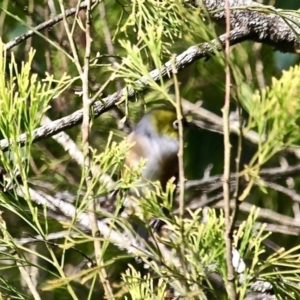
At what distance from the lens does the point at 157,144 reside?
9.41 feet

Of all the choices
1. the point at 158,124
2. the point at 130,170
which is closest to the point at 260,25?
the point at 130,170

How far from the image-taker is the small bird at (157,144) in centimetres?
281

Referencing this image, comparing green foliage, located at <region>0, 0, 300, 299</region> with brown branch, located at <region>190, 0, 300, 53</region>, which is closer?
green foliage, located at <region>0, 0, 300, 299</region>

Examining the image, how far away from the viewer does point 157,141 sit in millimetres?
2863

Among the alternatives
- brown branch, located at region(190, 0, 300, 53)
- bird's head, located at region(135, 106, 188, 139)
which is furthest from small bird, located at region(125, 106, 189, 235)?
brown branch, located at region(190, 0, 300, 53)

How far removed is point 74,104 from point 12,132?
74.9 inches

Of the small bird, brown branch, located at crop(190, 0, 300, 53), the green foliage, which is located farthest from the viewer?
the small bird

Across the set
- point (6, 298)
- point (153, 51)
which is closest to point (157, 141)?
point (6, 298)

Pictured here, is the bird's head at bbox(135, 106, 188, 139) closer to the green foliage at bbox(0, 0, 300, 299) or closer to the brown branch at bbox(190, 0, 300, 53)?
the green foliage at bbox(0, 0, 300, 299)

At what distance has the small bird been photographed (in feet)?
9.23

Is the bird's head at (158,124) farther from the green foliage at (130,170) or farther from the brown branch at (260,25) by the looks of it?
the brown branch at (260,25)

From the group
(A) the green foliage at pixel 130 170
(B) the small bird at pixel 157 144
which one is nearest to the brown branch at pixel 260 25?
(A) the green foliage at pixel 130 170

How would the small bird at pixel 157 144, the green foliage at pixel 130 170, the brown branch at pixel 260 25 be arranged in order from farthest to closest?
the small bird at pixel 157 144
the brown branch at pixel 260 25
the green foliage at pixel 130 170

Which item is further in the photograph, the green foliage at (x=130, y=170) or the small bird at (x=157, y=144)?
the small bird at (x=157, y=144)
